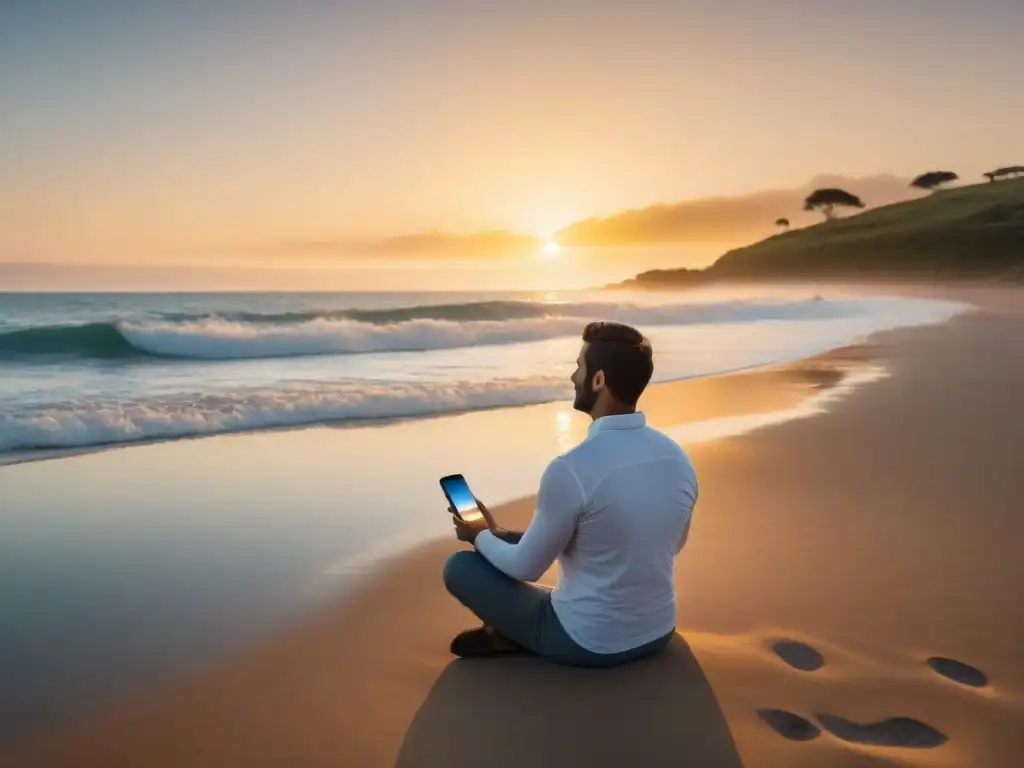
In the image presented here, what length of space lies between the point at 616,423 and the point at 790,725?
1044mm

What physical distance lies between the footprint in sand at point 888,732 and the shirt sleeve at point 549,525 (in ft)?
3.16

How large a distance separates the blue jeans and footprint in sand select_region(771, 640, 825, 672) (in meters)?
0.46

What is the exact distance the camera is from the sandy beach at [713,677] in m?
2.48

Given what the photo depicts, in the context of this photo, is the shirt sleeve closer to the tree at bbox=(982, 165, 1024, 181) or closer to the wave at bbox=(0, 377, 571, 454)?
the wave at bbox=(0, 377, 571, 454)

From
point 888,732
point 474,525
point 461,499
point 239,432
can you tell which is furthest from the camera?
point 239,432

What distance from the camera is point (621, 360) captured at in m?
2.55

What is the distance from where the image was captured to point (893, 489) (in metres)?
5.22

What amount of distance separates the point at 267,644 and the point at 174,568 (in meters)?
1.01

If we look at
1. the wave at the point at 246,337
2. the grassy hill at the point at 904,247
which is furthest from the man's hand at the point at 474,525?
the grassy hill at the point at 904,247

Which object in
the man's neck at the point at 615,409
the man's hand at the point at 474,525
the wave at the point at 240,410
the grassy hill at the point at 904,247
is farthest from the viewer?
the grassy hill at the point at 904,247

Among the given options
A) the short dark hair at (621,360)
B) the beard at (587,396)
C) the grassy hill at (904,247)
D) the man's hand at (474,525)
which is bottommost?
the man's hand at (474,525)

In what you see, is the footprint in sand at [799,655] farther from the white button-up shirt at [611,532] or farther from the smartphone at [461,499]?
the smartphone at [461,499]

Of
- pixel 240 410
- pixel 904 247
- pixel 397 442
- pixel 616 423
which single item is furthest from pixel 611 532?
pixel 904 247

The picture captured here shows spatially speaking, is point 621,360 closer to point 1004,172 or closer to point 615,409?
point 615,409
